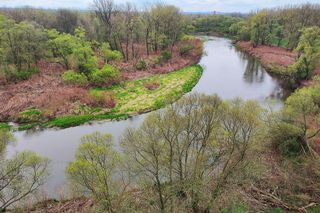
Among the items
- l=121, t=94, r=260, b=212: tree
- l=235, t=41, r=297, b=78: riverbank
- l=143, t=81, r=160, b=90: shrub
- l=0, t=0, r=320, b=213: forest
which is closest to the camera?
l=121, t=94, r=260, b=212: tree

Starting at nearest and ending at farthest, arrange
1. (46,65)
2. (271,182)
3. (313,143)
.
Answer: (271,182)
(313,143)
(46,65)

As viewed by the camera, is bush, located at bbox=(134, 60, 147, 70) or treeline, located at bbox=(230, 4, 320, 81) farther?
treeline, located at bbox=(230, 4, 320, 81)

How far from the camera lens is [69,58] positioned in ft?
147

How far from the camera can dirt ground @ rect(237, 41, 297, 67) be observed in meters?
57.3

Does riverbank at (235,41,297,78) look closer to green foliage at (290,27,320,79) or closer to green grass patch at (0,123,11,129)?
green foliage at (290,27,320,79)

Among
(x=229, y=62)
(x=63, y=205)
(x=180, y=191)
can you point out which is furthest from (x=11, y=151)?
(x=229, y=62)

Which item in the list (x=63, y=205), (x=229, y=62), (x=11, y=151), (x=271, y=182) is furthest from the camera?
(x=229, y=62)

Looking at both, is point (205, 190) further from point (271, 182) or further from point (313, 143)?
point (313, 143)

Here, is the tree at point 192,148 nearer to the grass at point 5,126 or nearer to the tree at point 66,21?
the grass at point 5,126

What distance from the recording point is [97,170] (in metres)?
15.5

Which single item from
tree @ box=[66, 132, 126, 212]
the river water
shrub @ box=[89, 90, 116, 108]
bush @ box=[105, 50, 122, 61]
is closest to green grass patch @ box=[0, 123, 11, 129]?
the river water

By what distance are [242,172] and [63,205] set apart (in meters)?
12.7

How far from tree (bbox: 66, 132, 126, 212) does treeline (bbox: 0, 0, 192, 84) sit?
2667cm

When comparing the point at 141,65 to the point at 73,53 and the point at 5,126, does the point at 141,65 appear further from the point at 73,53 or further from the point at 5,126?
the point at 5,126
